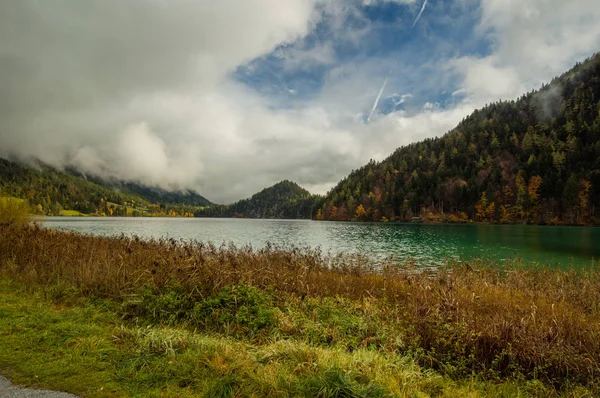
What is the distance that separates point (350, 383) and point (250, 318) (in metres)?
4.35

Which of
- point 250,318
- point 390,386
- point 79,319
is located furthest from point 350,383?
point 79,319

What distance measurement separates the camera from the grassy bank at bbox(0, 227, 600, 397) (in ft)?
16.0

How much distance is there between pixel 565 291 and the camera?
47.7 ft

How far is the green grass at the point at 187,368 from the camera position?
449 cm

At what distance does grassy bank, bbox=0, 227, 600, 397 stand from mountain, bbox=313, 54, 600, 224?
13448 centimetres

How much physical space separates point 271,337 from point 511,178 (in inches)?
6819

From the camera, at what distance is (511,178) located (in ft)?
476

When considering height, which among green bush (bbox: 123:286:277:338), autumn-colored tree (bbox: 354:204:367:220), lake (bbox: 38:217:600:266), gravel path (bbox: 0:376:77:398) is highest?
autumn-colored tree (bbox: 354:204:367:220)

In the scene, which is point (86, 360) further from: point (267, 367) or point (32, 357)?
point (267, 367)

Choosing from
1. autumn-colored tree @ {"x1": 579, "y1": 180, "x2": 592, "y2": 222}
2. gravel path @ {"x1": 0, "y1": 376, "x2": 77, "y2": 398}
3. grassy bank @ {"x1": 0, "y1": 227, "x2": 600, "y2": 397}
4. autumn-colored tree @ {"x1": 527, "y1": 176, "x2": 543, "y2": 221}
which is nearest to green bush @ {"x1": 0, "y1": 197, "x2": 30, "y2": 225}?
grassy bank @ {"x1": 0, "y1": 227, "x2": 600, "y2": 397}

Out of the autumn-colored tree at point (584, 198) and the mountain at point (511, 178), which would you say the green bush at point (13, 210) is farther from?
the autumn-colored tree at point (584, 198)

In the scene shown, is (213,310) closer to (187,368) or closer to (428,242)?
(187,368)

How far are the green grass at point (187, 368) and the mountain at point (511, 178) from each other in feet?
460

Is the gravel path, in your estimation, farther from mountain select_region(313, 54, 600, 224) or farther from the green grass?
mountain select_region(313, 54, 600, 224)
